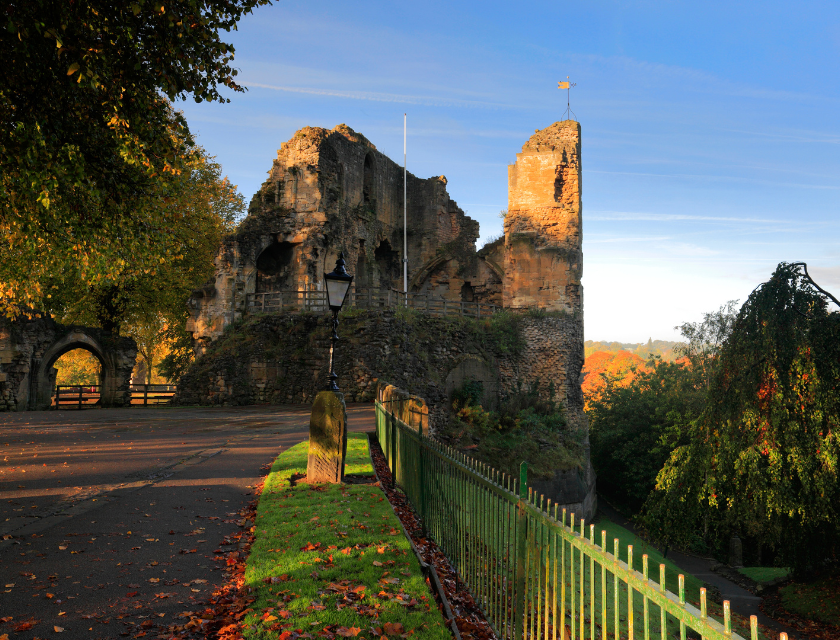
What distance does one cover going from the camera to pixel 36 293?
592 inches

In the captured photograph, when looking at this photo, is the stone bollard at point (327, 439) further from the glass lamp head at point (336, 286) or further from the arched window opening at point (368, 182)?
the arched window opening at point (368, 182)

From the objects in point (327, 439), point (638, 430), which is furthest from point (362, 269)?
point (327, 439)

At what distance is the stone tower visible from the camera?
3011 cm

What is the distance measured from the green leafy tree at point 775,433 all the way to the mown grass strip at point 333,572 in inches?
364

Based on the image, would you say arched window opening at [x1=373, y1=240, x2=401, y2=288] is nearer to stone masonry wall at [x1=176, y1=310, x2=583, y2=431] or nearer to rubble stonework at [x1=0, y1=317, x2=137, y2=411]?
stone masonry wall at [x1=176, y1=310, x2=583, y2=431]

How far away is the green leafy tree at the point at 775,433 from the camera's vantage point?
12.6 meters

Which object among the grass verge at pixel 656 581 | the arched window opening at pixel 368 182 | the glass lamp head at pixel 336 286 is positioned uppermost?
the arched window opening at pixel 368 182

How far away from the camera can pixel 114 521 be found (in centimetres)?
725

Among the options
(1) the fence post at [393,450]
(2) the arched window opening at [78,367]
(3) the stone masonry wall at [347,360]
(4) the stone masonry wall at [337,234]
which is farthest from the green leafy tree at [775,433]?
(2) the arched window opening at [78,367]

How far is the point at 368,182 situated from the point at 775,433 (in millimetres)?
27850

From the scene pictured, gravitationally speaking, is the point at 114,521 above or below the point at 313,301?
below

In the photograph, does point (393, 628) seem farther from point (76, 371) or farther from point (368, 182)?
point (76, 371)

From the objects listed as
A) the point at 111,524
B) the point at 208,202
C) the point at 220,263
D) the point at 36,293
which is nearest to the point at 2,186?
the point at 111,524

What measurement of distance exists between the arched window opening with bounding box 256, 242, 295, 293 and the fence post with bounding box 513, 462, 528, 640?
27812 mm
